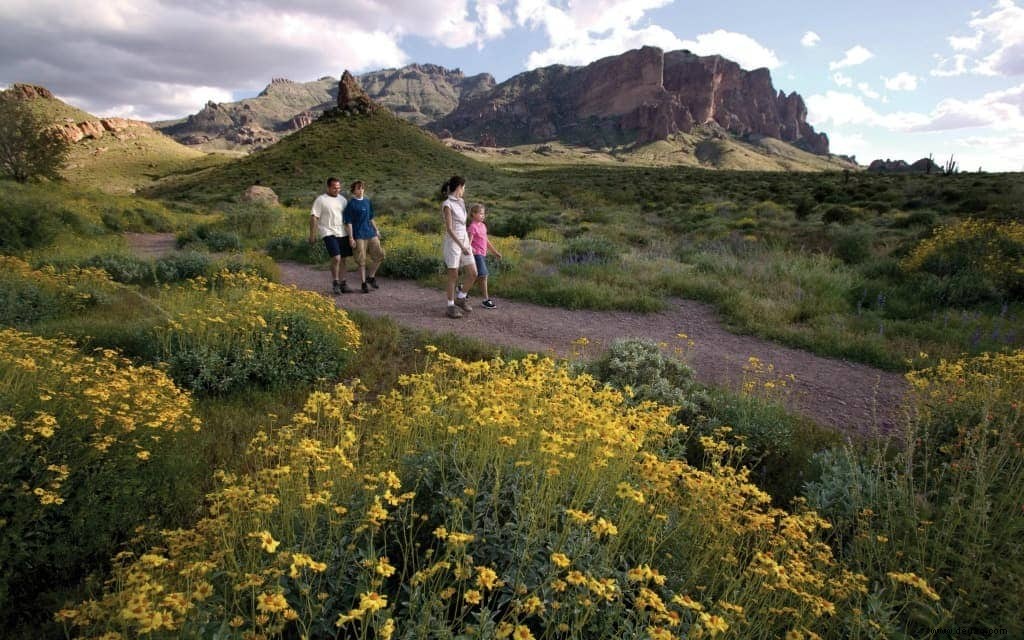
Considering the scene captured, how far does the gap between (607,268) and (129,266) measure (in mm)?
9857

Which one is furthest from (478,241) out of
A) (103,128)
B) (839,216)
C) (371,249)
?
(103,128)

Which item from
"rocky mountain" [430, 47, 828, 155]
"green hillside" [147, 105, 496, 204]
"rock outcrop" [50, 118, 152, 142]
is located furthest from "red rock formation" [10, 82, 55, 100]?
"rocky mountain" [430, 47, 828, 155]

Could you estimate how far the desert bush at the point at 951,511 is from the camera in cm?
263

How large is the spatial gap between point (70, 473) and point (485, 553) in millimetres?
2420

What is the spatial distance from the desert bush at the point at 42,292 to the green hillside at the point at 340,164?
101 ft

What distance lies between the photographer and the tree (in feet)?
90.4

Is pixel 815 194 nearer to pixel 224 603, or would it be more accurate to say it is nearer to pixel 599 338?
pixel 599 338

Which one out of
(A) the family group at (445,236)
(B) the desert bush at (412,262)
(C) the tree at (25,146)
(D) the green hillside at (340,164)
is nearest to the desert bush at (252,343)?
(A) the family group at (445,236)

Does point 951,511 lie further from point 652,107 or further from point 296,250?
point 652,107

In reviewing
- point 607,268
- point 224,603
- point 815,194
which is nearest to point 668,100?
point 815,194

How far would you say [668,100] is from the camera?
17188 centimetres

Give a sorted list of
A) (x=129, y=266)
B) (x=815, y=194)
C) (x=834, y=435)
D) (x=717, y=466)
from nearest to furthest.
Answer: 1. (x=717, y=466)
2. (x=834, y=435)
3. (x=129, y=266)
4. (x=815, y=194)

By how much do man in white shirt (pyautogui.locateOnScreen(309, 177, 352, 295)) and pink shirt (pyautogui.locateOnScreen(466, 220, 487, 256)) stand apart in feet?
8.69

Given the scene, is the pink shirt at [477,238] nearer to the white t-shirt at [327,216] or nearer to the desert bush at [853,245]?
the white t-shirt at [327,216]
